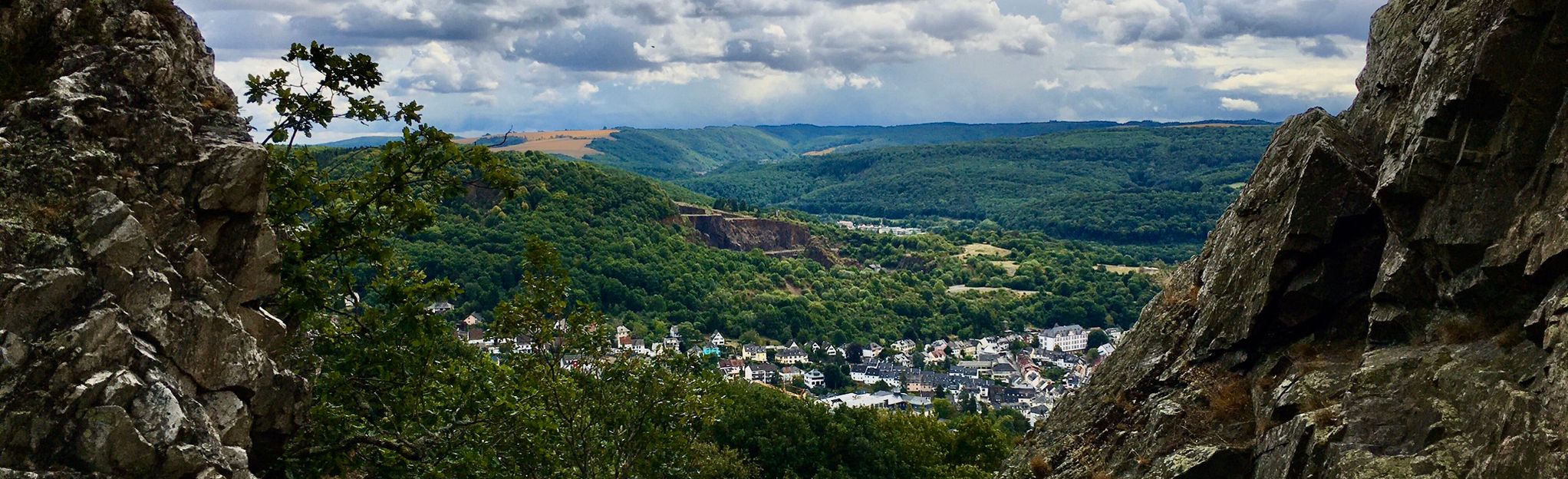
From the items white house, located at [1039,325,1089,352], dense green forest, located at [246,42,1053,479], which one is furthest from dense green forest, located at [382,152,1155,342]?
dense green forest, located at [246,42,1053,479]

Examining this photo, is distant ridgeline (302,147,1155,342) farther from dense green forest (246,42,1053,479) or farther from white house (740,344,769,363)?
dense green forest (246,42,1053,479)

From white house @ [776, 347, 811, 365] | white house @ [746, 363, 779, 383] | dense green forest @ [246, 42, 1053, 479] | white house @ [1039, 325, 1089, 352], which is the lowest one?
white house @ [1039, 325, 1089, 352]

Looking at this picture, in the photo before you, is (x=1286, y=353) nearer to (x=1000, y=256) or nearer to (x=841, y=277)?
(x=841, y=277)

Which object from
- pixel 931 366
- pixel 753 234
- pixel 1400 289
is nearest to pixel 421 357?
pixel 1400 289

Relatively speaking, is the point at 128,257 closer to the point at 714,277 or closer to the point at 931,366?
the point at 931,366

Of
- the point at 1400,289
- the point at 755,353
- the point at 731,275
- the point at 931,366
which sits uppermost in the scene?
the point at 1400,289

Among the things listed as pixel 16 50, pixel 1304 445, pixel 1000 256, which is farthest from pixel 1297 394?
pixel 1000 256

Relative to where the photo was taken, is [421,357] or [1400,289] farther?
[421,357]
